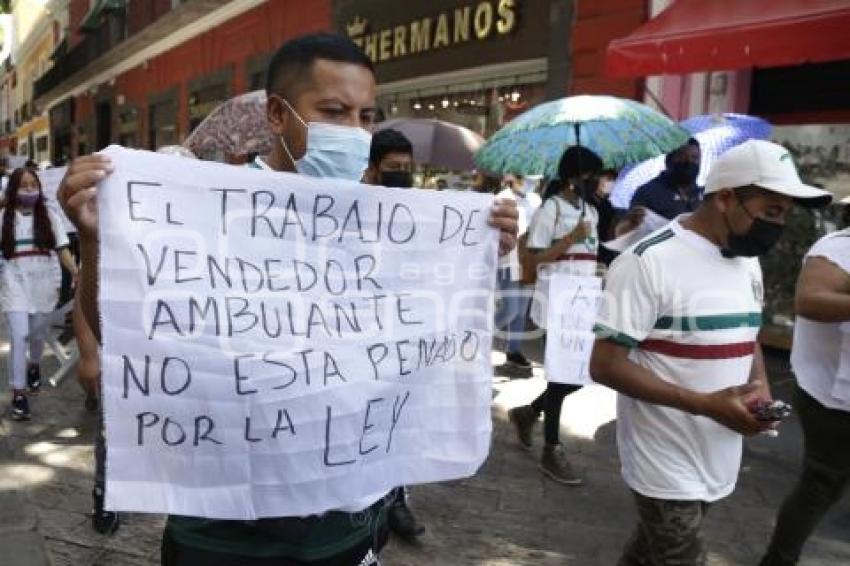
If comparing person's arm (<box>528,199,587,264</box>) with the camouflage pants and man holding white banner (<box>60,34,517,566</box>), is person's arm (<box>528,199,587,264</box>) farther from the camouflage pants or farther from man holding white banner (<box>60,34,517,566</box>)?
man holding white banner (<box>60,34,517,566</box>)

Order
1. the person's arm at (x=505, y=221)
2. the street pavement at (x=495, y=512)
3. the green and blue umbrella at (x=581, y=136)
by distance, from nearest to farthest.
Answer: the person's arm at (x=505, y=221) < the street pavement at (x=495, y=512) < the green and blue umbrella at (x=581, y=136)

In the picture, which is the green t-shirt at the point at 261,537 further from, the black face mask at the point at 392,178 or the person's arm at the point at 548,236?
the person's arm at the point at 548,236

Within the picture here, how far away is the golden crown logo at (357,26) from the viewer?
14336 mm

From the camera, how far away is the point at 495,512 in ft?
13.9

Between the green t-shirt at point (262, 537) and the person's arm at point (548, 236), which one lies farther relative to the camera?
the person's arm at point (548, 236)

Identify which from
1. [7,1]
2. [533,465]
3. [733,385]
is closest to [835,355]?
[733,385]

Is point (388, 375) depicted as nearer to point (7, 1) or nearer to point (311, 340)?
point (311, 340)

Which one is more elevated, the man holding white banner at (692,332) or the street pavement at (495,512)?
the man holding white banner at (692,332)

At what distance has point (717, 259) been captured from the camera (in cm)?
265

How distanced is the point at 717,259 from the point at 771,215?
204 mm

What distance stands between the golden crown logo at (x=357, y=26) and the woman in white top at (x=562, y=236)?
397 inches

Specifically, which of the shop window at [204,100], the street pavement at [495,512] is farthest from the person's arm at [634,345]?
the shop window at [204,100]

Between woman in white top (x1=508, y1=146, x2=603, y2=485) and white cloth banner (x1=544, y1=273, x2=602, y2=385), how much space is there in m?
0.13

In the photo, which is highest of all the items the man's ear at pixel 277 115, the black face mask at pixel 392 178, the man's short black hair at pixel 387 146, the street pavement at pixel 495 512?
the man's short black hair at pixel 387 146
